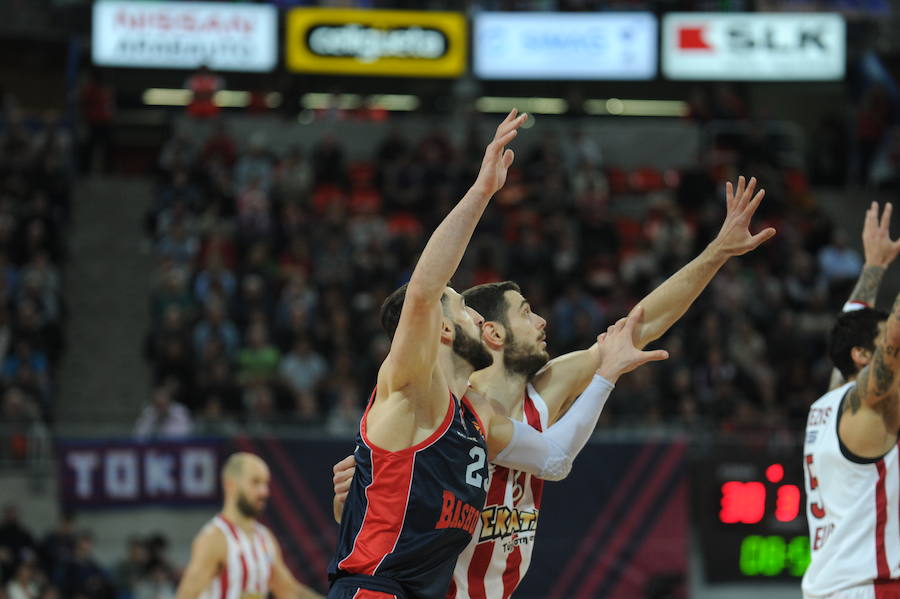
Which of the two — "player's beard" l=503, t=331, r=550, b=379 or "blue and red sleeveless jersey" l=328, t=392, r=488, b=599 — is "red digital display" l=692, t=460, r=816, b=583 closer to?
"player's beard" l=503, t=331, r=550, b=379

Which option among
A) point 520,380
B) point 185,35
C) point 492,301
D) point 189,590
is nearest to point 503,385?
point 520,380

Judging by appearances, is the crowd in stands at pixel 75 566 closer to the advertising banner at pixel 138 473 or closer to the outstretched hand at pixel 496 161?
the advertising banner at pixel 138 473

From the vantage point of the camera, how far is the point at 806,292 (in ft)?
72.9

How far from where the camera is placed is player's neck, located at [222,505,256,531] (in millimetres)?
10436

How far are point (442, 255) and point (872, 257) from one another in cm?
345

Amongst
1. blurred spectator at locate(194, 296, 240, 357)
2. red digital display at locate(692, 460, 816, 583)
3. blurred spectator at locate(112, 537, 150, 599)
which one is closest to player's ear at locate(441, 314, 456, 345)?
red digital display at locate(692, 460, 816, 583)

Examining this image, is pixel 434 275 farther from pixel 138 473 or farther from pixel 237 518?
pixel 138 473

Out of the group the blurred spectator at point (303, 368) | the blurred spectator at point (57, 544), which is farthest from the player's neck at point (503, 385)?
the blurred spectator at point (303, 368)

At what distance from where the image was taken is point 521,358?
6.81 metres

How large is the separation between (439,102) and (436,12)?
461cm

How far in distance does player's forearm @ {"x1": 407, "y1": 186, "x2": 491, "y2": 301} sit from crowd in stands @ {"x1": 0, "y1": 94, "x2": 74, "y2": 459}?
11725 mm

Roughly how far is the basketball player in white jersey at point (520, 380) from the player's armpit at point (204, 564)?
11.7 ft

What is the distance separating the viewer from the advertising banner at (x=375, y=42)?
26.3 metres

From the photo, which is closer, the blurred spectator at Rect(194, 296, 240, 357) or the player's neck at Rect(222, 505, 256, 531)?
the player's neck at Rect(222, 505, 256, 531)
